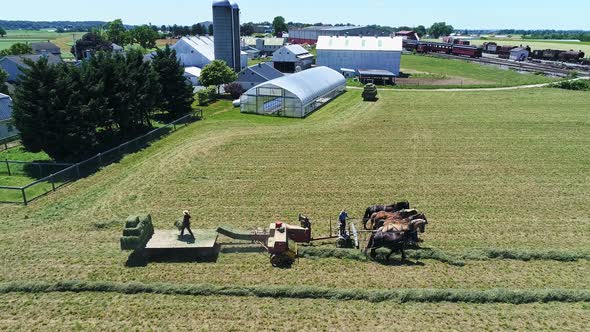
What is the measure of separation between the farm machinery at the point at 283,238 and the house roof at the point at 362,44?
64628mm

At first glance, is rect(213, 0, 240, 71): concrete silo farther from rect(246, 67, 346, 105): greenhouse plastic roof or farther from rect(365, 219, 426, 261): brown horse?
rect(365, 219, 426, 261): brown horse

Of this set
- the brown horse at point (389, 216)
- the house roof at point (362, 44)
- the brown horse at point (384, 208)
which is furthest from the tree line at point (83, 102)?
the house roof at point (362, 44)

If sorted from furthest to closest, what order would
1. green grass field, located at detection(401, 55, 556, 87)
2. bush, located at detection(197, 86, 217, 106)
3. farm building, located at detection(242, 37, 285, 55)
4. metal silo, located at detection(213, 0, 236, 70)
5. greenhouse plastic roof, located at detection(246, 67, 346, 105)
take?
1. farm building, located at detection(242, 37, 285, 55)
2. green grass field, located at detection(401, 55, 556, 87)
3. metal silo, located at detection(213, 0, 236, 70)
4. bush, located at detection(197, 86, 217, 106)
5. greenhouse plastic roof, located at detection(246, 67, 346, 105)

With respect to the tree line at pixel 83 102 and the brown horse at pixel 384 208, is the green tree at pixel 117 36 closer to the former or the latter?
the tree line at pixel 83 102

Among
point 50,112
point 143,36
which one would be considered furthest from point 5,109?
point 143,36

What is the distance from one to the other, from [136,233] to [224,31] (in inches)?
2035

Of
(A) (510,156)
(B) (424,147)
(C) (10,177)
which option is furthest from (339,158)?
(C) (10,177)

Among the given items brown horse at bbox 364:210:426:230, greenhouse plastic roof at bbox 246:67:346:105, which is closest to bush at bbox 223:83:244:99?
greenhouse plastic roof at bbox 246:67:346:105

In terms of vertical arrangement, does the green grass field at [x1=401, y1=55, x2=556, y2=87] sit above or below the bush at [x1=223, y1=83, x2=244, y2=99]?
above

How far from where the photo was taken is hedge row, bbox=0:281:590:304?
1339 centimetres

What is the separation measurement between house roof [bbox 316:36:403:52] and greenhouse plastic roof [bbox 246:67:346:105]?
2074cm

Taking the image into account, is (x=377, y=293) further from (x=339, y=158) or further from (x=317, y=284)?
(x=339, y=158)

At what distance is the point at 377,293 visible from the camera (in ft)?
44.6

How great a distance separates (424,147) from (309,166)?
10627mm
